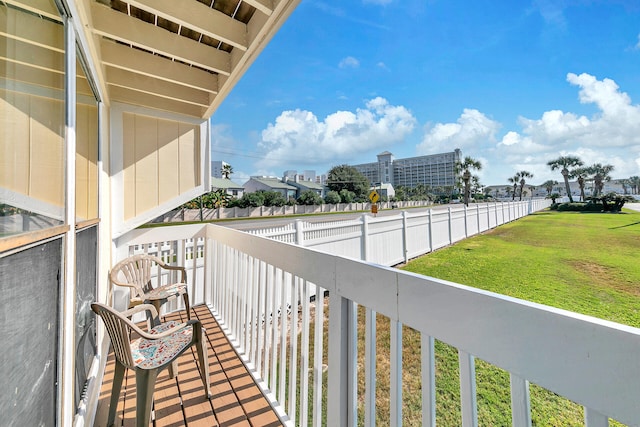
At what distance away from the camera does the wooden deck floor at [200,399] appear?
5.49 feet

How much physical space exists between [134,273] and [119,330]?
147 centimetres

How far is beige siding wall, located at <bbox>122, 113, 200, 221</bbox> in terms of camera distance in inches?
110

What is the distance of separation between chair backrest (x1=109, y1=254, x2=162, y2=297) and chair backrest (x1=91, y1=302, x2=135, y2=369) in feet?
3.61

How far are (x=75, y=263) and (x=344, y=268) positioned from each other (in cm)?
133

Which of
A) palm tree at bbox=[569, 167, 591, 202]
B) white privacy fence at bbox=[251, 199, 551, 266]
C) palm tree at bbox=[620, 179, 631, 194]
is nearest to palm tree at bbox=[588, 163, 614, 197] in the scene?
palm tree at bbox=[569, 167, 591, 202]

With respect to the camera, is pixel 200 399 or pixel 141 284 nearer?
pixel 200 399

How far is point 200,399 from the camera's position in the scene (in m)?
1.85

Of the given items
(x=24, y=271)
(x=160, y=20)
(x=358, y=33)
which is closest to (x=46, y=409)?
(x=24, y=271)

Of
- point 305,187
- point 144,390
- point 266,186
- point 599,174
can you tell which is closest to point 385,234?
point 144,390

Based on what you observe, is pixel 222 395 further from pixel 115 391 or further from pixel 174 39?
pixel 174 39

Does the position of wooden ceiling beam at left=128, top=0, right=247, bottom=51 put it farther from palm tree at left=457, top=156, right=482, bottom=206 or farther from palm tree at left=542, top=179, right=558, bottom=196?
palm tree at left=542, top=179, right=558, bottom=196

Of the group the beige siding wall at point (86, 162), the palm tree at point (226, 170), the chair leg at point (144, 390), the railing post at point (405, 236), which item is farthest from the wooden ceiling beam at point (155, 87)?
the palm tree at point (226, 170)

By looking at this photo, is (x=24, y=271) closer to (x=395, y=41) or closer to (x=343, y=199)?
(x=395, y=41)

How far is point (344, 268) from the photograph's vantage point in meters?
1.18
